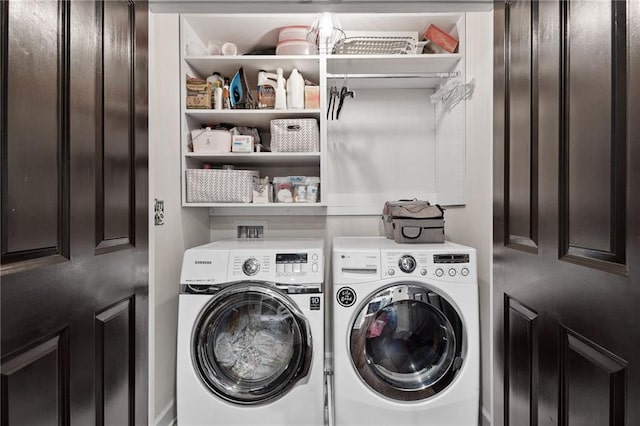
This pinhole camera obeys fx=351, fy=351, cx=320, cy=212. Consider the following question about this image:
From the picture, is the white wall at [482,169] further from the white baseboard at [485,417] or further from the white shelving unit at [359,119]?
the white shelving unit at [359,119]

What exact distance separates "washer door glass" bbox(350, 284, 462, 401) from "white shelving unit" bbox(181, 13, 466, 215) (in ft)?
2.29

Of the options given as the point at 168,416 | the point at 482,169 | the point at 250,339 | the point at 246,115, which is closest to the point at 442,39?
the point at 482,169

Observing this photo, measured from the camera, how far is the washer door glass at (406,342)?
1.67 meters

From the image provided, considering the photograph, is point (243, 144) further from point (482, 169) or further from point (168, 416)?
point (168, 416)

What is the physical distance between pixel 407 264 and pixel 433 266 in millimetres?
126

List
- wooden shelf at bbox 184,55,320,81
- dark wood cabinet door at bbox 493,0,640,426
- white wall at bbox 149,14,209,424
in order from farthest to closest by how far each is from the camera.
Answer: wooden shelf at bbox 184,55,320,81 → white wall at bbox 149,14,209,424 → dark wood cabinet door at bbox 493,0,640,426

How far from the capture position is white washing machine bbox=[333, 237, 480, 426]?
1660 millimetres

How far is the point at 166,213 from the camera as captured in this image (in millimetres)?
1782

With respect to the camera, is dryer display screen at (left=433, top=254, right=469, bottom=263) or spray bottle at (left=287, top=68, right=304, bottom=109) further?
spray bottle at (left=287, top=68, right=304, bottom=109)

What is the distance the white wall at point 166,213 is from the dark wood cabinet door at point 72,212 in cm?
49

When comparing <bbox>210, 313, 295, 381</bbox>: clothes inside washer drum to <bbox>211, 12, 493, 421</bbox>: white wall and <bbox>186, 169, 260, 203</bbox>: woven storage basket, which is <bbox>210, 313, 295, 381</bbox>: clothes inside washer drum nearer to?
<bbox>186, 169, 260, 203</bbox>: woven storage basket

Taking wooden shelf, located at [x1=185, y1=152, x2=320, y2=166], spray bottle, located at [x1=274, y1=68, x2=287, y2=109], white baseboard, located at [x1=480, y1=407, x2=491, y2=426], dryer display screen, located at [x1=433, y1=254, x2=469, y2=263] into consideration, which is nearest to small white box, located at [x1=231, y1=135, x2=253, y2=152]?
wooden shelf, located at [x1=185, y1=152, x2=320, y2=166]

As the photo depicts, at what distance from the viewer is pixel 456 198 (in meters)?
2.15

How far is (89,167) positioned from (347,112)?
74.0 inches
